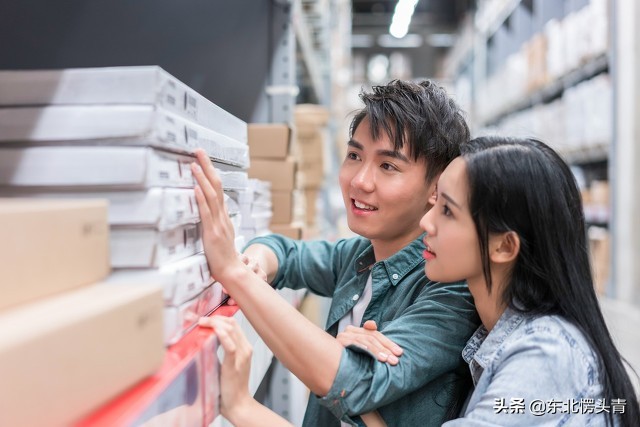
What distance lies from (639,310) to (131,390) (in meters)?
3.21

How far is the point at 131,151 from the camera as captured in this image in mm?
709

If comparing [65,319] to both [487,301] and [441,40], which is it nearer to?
[487,301]

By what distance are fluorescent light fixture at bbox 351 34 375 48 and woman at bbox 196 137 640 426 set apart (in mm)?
9349

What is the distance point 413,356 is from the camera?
1060mm

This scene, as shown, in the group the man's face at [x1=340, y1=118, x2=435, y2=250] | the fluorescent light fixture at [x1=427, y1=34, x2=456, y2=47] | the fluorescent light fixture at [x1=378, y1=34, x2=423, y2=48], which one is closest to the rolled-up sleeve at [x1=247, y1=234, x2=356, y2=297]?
the man's face at [x1=340, y1=118, x2=435, y2=250]

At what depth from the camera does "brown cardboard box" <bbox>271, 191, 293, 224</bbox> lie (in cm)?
192

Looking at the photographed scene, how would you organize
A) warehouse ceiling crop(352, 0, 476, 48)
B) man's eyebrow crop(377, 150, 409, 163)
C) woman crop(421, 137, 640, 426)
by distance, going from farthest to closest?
warehouse ceiling crop(352, 0, 476, 48), man's eyebrow crop(377, 150, 409, 163), woman crop(421, 137, 640, 426)

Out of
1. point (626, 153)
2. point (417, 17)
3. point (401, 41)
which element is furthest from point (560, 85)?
point (401, 41)

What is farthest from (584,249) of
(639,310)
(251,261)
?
(639,310)

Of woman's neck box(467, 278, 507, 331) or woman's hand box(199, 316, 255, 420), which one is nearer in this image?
woman's hand box(199, 316, 255, 420)

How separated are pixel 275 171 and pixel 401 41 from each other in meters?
8.89

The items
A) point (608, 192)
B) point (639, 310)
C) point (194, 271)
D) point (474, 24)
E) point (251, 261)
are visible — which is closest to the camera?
point (194, 271)

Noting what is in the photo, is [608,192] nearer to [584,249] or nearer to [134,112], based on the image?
[584,249]

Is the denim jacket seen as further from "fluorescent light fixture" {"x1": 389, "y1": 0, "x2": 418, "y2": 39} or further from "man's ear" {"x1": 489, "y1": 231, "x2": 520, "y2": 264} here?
"fluorescent light fixture" {"x1": 389, "y1": 0, "x2": 418, "y2": 39}
